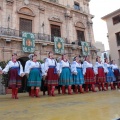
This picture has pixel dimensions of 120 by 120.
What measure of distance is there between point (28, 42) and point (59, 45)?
8.88 ft

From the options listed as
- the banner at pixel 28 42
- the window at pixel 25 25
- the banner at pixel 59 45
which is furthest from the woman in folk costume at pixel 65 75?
the window at pixel 25 25

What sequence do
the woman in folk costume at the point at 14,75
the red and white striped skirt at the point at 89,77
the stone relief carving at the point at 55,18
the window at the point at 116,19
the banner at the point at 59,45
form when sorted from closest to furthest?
the woman in folk costume at the point at 14,75 < the red and white striped skirt at the point at 89,77 < the banner at the point at 59,45 < the stone relief carving at the point at 55,18 < the window at the point at 116,19

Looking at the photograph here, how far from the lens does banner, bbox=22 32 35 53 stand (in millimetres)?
12602

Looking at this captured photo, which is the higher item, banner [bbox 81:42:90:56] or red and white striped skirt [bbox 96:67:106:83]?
banner [bbox 81:42:90:56]

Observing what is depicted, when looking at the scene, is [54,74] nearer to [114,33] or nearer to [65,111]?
[65,111]

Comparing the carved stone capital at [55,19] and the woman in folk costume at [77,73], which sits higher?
the carved stone capital at [55,19]

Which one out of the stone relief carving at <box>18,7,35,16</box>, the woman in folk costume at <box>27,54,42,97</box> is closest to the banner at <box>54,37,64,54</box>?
the stone relief carving at <box>18,7,35,16</box>

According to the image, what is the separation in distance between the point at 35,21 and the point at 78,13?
515 centimetres

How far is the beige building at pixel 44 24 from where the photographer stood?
12626 mm

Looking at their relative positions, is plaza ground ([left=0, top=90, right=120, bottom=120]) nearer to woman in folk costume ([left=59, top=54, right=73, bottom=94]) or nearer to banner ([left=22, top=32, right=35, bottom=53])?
woman in folk costume ([left=59, top=54, right=73, bottom=94])

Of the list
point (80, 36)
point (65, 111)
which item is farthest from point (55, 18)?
point (65, 111)

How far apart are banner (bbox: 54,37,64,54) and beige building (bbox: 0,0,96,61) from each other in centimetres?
33

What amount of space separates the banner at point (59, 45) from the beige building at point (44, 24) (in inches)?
13.1

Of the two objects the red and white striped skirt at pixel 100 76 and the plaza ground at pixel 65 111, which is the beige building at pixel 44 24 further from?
the plaza ground at pixel 65 111
